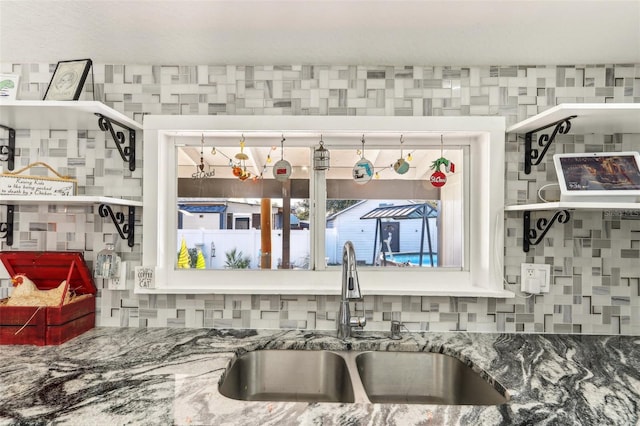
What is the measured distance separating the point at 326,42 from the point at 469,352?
1.30 metres

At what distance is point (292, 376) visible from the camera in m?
1.48

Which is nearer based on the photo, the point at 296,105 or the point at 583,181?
the point at 583,181

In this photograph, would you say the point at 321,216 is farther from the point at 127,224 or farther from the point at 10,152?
the point at 10,152

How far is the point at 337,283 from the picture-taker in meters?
1.70

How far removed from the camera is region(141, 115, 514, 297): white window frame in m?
1.62

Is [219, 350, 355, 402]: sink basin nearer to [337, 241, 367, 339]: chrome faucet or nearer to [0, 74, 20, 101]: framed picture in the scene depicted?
[337, 241, 367, 339]: chrome faucet

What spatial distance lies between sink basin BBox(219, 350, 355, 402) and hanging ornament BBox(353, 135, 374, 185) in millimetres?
738

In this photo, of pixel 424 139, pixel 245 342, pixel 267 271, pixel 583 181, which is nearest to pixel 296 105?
pixel 424 139

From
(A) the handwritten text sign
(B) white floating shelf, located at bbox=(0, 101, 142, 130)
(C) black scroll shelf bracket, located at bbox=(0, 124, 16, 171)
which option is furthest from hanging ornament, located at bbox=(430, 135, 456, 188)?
(C) black scroll shelf bracket, located at bbox=(0, 124, 16, 171)

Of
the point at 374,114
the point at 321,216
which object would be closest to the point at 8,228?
the point at 321,216

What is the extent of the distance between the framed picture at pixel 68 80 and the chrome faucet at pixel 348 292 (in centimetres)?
121

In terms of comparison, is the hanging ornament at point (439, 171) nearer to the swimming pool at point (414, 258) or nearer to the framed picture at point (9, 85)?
the swimming pool at point (414, 258)

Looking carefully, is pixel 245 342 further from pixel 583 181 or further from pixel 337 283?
pixel 583 181

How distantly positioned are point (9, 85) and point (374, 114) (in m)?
1.57
